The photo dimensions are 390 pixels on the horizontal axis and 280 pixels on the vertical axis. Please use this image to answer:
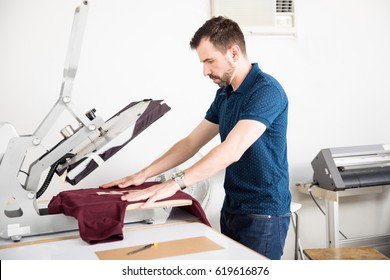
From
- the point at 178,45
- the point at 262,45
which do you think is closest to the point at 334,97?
the point at 262,45

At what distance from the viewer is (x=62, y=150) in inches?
66.0

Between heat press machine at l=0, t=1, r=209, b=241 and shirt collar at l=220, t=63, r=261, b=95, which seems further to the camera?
shirt collar at l=220, t=63, r=261, b=95

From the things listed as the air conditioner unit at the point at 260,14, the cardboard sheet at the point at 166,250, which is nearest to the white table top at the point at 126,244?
the cardboard sheet at the point at 166,250

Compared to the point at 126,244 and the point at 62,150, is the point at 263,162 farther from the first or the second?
the point at 62,150

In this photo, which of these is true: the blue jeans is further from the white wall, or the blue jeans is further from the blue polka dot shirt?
the white wall

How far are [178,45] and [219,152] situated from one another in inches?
57.3

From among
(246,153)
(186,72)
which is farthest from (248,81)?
(186,72)

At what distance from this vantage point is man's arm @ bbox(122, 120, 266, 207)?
5.47 feet

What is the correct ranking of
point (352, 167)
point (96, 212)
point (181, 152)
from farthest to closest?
point (352, 167) → point (181, 152) → point (96, 212)

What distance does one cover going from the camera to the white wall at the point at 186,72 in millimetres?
2693

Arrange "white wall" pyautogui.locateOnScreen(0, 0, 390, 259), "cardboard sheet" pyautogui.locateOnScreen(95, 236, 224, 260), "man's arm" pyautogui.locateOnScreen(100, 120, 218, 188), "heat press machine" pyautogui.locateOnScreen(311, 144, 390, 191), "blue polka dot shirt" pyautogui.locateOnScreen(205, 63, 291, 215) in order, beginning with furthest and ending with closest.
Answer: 1. "heat press machine" pyautogui.locateOnScreen(311, 144, 390, 191)
2. "white wall" pyautogui.locateOnScreen(0, 0, 390, 259)
3. "man's arm" pyautogui.locateOnScreen(100, 120, 218, 188)
4. "blue polka dot shirt" pyautogui.locateOnScreen(205, 63, 291, 215)
5. "cardboard sheet" pyautogui.locateOnScreen(95, 236, 224, 260)

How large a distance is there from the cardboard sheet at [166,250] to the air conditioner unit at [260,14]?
188 cm

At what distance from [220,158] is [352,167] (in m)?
1.59

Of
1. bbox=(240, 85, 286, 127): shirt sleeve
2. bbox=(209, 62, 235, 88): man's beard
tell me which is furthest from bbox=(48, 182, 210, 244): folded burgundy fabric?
bbox=(209, 62, 235, 88): man's beard
